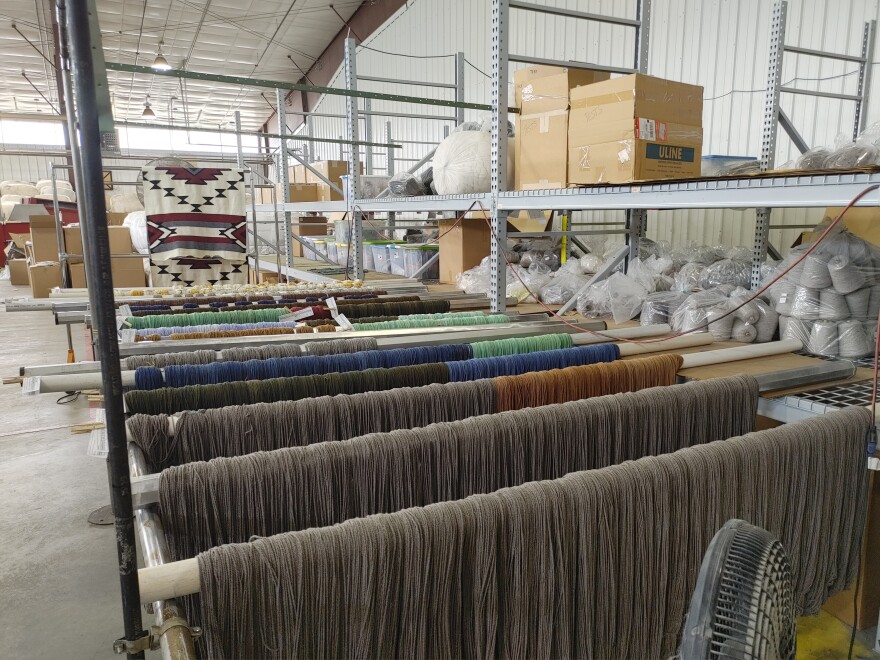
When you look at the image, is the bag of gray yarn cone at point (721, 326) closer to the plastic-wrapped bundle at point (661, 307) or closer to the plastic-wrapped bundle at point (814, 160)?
the plastic-wrapped bundle at point (661, 307)

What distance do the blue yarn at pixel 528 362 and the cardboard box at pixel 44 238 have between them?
30.1 feet

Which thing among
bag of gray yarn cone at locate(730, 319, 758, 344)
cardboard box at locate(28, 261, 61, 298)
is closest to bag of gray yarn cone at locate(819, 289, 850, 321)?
bag of gray yarn cone at locate(730, 319, 758, 344)

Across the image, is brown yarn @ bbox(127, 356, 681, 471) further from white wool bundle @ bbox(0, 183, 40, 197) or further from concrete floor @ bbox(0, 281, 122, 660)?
white wool bundle @ bbox(0, 183, 40, 197)

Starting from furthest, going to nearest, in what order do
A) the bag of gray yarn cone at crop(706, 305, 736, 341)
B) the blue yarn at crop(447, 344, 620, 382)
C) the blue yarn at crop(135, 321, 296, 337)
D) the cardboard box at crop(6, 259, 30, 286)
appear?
the cardboard box at crop(6, 259, 30, 286)
the bag of gray yarn cone at crop(706, 305, 736, 341)
the blue yarn at crop(135, 321, 296, 337)
the blue yarn at crop(447, 344, 620, 382)

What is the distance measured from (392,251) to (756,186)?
4.00 metres

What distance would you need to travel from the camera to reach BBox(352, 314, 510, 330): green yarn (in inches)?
85.7

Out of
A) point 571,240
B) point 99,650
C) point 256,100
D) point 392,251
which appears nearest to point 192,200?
point 392,251

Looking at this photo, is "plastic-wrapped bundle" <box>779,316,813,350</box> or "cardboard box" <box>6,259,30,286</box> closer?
"plastic-wrapped bundle" <box>779,316,813,350</box>

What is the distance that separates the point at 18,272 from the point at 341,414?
13069 mm

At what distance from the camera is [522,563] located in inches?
39.0

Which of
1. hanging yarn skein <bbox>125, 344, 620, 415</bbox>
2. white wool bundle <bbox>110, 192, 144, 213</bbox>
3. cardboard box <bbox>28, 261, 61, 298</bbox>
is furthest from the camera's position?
white wool bundle <bbox>110, 192, 144, 213</bbox>

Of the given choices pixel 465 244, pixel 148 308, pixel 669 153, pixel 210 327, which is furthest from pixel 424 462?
pixel 465 244

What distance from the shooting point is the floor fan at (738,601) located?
57 centimetres

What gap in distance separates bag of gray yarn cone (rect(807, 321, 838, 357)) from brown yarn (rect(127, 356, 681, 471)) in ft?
3.68
